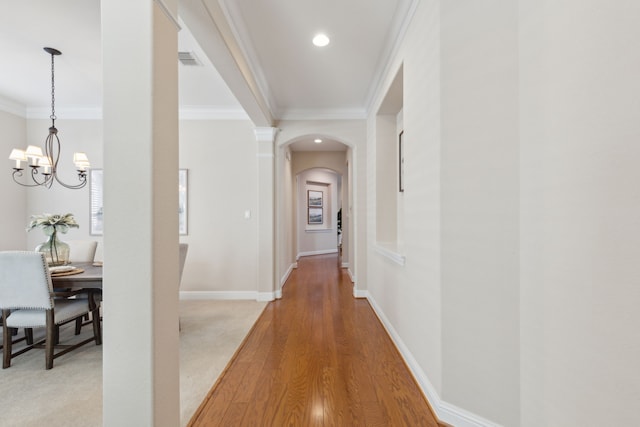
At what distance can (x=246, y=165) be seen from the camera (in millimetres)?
4281

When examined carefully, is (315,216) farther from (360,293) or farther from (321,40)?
(321,40)

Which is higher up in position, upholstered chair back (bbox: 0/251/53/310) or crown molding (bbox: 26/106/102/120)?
crown molding (bbox: 26/106/102/120)

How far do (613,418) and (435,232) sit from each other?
997 mm

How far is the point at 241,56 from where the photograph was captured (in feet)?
8.35

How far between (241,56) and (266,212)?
6.85 feet

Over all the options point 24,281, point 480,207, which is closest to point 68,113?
point 24,281

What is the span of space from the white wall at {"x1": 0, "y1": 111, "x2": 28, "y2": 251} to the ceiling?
0.22 meters

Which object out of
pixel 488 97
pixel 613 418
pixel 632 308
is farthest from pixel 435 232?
pixel 613 418

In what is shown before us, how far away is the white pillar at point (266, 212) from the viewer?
412 cm

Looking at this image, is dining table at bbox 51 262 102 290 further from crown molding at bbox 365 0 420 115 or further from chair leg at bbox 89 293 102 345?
crown molding at bbox 365 0 420 115

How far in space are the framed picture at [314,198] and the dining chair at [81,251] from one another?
5927 millimetres

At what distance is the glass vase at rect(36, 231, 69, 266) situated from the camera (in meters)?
2.77

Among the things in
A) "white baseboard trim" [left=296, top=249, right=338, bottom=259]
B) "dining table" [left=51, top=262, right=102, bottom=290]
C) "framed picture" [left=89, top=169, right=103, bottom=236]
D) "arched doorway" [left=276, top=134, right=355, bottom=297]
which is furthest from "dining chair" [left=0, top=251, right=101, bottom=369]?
"white baseboard trim" [left=296, top=249, right=338, bottom=259]

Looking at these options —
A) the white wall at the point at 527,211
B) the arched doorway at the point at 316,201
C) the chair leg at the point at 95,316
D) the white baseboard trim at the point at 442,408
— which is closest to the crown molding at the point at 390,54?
the white wall at the point at 527,211
